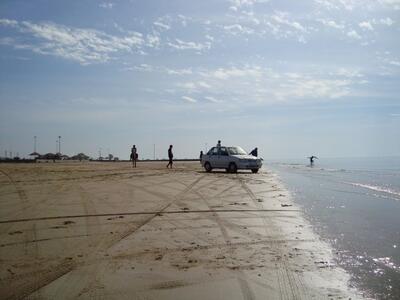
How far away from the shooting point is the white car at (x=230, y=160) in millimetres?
30766

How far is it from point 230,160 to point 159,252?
956 inches

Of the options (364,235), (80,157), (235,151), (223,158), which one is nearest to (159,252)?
(364,235)

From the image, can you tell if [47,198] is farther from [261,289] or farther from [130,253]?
[261,289]

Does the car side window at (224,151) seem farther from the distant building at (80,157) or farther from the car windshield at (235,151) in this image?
the distant building at (80,157)

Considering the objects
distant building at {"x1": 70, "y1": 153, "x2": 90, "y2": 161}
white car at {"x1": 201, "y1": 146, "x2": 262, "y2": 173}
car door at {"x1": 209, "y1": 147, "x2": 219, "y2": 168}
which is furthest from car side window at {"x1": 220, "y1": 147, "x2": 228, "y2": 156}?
distant building at {"x1": 70, "y1": 153, "x2": 90, "y2": 161}

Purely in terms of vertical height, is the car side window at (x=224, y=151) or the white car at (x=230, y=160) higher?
the car side window at (x=224, y=151)

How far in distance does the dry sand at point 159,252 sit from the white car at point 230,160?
18.6 meters

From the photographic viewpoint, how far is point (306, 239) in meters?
8.15

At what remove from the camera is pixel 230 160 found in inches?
1215

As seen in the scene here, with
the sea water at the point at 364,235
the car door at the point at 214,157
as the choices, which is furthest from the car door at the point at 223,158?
the sea water at the point at 364,235

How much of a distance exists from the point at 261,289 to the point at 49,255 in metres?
3.04

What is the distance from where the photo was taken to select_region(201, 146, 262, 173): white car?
1211 inches

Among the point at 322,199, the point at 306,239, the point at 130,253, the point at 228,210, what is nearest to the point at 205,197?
the point at 228,210

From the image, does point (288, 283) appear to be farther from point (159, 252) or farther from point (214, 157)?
point (214, 157)
